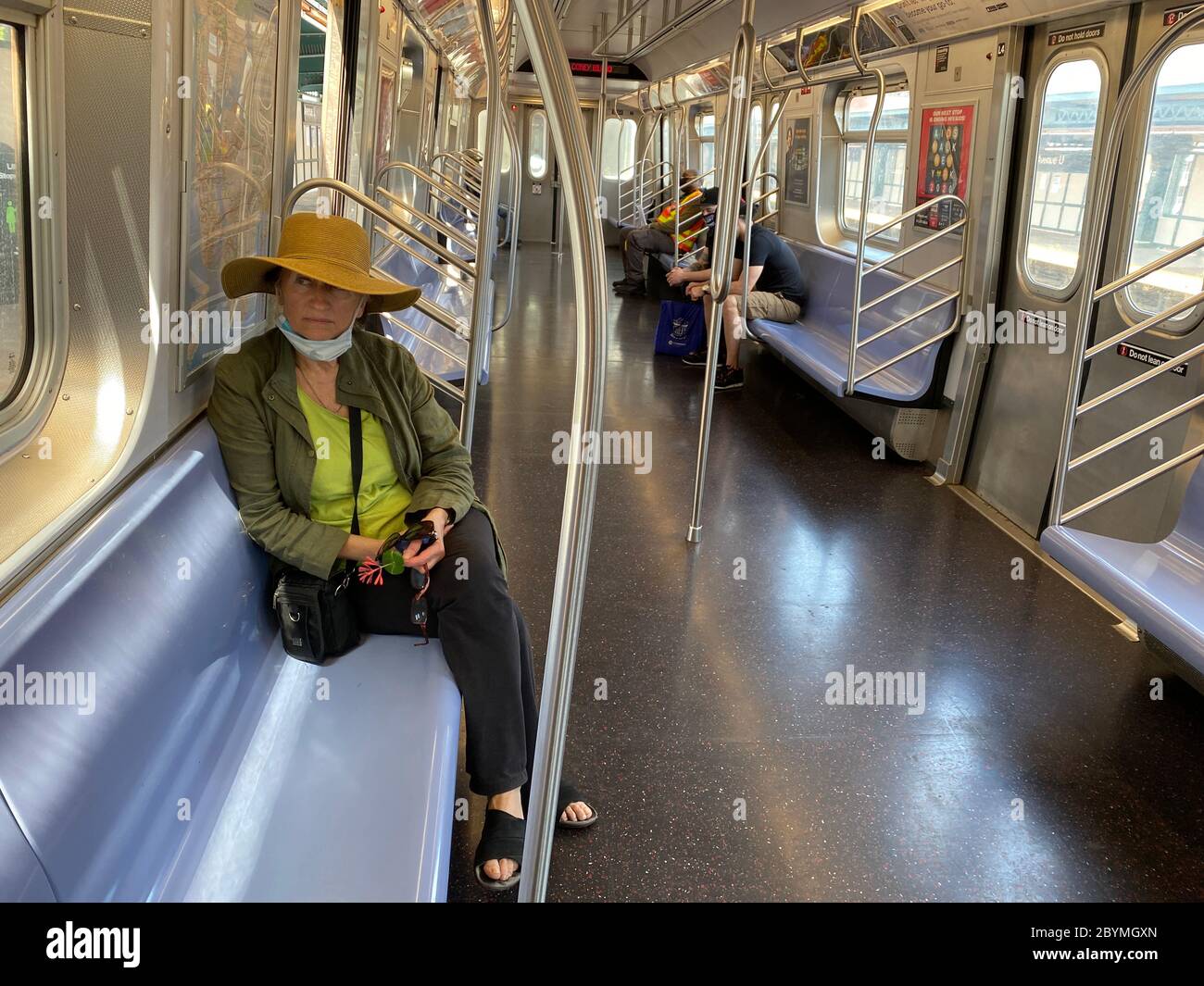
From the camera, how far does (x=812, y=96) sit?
902 cm

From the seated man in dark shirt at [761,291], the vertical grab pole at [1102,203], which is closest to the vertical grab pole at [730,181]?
the vertical grab pole at [1102,203]

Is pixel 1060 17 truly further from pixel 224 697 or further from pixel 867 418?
pixel 224 697

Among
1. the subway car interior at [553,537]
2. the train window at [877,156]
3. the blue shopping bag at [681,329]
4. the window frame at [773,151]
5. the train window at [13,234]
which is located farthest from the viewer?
the window frame at [773,151]

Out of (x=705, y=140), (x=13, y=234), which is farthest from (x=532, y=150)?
(x=13, y=234)

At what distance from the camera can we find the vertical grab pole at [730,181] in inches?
162

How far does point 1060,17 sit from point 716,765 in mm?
Answer: 3988

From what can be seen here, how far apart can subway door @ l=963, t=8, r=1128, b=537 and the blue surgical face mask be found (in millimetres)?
3727

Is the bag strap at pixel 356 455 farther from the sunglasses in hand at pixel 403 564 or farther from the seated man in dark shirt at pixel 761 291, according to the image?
the seated man in dark shirt at pixel 761 291

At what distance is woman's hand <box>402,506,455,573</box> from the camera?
2.41 meters

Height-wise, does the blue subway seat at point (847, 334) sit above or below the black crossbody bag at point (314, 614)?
above

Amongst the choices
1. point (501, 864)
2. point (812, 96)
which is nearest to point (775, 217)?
point (812, 96)

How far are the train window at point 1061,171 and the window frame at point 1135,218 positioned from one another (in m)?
0.38

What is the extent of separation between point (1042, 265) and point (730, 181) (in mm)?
2066

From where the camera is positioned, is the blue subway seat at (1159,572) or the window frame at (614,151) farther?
the window frame at (614,151)
